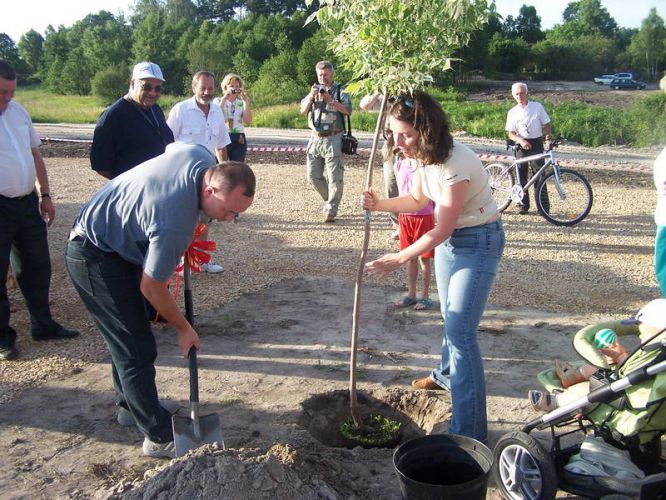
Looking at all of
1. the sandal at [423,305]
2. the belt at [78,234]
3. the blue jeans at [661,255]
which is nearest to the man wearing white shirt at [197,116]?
the sandal at [423,305]

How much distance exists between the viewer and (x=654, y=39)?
226 ft

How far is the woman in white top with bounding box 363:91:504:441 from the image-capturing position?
3.53m

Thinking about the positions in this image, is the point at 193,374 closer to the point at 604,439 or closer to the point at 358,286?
the point at 358,286

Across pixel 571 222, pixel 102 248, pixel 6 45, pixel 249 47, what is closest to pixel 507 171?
pixel 571 222

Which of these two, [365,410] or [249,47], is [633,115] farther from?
[249,47]

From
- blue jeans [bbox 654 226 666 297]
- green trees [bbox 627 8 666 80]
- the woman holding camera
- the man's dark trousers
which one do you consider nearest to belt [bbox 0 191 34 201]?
the man's dark trousers

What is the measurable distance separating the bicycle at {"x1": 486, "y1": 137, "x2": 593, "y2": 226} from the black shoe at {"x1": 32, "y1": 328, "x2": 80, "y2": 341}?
22.9 feet

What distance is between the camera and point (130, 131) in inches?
214

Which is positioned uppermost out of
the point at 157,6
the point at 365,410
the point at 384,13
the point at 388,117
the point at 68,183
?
the point at 157,6

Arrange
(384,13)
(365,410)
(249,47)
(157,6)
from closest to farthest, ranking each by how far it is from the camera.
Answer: (384,13) < (365,410) < (249,47) < (157,6)

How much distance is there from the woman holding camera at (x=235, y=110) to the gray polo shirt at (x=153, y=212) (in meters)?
6.03

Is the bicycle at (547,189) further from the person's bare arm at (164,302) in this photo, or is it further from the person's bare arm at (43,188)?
the person's bare arm at (164,302)

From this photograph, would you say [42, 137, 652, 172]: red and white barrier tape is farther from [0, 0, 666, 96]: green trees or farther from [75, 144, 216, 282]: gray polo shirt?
[0, 0, 666, 96]: green trees

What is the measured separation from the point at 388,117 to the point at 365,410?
2.13m
